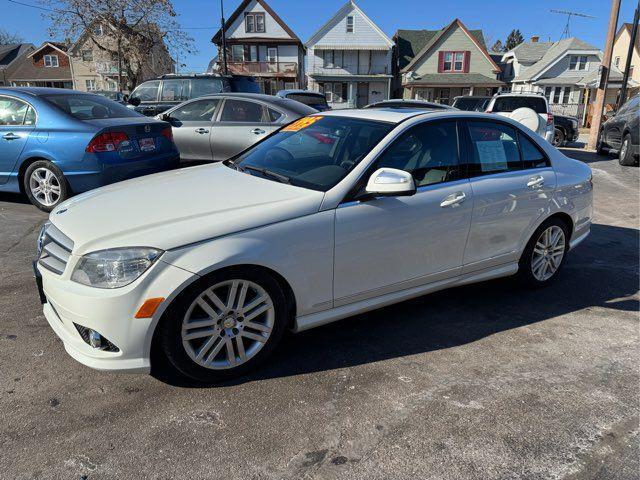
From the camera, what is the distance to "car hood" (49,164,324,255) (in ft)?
8.41

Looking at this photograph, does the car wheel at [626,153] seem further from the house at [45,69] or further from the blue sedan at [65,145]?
the house at [45,69]

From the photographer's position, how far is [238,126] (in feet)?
26.4

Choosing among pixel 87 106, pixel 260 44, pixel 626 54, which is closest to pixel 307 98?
pixel 87 106

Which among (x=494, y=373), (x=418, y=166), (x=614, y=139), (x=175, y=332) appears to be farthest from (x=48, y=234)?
(x=614, y=139)

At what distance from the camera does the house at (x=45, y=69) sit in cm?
5619

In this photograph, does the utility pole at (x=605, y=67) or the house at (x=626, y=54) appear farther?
the house at (x=626, y=54)

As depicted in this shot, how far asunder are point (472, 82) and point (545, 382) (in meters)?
41.1

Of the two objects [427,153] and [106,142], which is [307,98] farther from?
[427,153]

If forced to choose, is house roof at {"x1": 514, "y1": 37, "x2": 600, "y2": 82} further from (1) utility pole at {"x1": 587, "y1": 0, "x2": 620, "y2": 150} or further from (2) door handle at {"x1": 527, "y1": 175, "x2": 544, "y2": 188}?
(2) door handle at {"x1": 527, "y1": 175, "x2": 544, "y2": 188}

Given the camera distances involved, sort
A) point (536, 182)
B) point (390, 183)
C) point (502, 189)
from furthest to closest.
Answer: point (536, 182), point (502, 189), point (390, 183)

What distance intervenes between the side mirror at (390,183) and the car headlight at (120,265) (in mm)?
1348

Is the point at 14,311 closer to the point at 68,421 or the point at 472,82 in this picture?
the point at 68,421

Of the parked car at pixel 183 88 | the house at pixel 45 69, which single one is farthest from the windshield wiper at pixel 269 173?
the house at pixel 45 69

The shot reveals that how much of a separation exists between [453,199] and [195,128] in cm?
593
